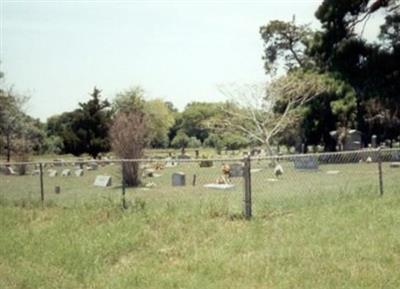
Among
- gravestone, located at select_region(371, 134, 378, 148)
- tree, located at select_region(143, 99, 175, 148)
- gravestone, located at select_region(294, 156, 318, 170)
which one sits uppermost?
tree, located at select_region(143, 99, 175, 148)

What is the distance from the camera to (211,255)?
8305 millimetres

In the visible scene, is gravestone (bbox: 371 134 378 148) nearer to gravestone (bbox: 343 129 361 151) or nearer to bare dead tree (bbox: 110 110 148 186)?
gravestone (bbox: 343 129 361 151)

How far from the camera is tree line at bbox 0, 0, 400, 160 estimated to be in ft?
93.6

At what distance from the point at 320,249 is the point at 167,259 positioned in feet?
7.47

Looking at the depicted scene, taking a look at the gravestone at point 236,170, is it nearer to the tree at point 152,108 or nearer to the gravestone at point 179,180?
the gravestone at point 179,180

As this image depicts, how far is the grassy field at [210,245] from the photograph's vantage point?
23.6ft

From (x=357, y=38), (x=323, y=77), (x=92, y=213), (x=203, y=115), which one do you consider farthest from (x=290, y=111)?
(x=203, y=115)

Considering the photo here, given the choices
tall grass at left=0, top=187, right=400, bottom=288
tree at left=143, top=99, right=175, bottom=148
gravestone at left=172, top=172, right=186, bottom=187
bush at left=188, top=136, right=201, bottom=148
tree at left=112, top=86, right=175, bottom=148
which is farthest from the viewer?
bush at left=188, top=136, right=201, bottom=148

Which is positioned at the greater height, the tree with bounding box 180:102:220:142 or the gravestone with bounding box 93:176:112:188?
the tree with bounding box 180:102:220:142

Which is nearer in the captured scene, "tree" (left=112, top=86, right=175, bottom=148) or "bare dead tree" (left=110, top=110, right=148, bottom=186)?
"bare dead tree" (left=110, top=110, right=148, bottom=186)

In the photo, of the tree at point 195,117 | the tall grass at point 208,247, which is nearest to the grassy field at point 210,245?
the tall grass at point 208,247

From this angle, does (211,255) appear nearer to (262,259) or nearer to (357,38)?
(262,259)

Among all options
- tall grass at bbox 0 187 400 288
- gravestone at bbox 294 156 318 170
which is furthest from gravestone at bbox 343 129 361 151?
tall grass at bbox 0 187 400 288

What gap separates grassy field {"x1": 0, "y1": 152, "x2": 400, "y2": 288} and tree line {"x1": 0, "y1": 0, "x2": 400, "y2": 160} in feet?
51.3
